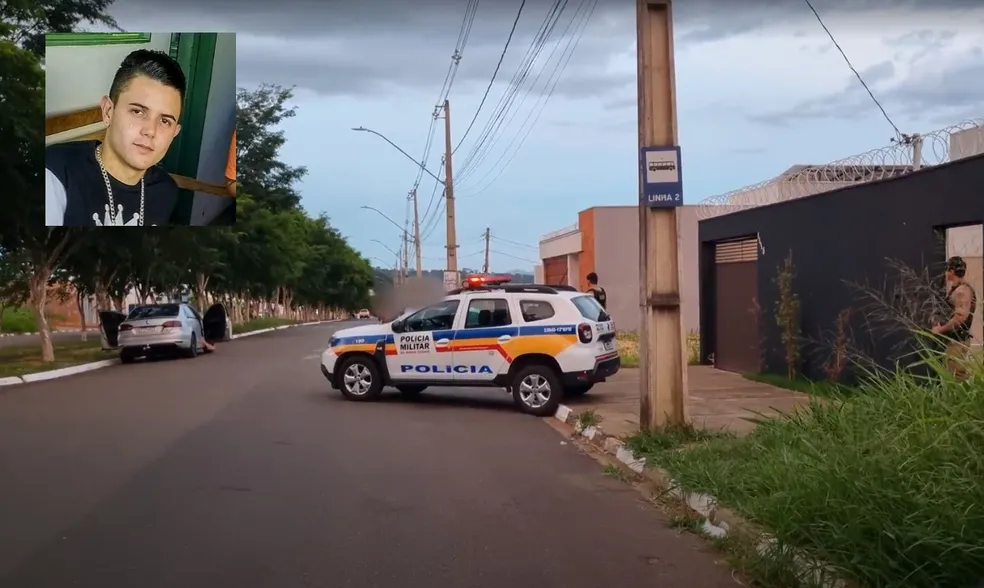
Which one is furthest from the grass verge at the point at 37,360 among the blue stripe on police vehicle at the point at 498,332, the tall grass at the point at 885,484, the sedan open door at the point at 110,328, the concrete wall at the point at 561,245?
the concrete wall at the point at 561,245

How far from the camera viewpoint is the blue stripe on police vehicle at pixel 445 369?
48.2ft

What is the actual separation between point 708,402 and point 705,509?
639cm

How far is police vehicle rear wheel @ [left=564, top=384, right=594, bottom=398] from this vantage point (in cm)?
1454

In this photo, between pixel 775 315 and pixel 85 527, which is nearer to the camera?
pixel 85 527

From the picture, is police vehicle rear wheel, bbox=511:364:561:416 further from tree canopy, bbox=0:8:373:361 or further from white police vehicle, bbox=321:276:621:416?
tree canopy, bbox=0:8:373:361

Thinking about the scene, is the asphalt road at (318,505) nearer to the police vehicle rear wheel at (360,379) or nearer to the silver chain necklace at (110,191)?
the police vehicle rear wheel at (360,379)

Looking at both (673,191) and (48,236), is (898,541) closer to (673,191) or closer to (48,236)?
(673,191)

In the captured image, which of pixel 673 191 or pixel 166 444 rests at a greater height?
pixel 673 191

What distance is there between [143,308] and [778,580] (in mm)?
23217

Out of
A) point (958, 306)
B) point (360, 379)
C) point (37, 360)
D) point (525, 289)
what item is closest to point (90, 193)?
point (37, 360)

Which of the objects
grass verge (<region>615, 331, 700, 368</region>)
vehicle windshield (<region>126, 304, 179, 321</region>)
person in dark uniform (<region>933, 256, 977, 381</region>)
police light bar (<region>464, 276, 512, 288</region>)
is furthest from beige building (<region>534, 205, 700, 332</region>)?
person in dark uniform (<region>933, 256, 977, 381</region>)

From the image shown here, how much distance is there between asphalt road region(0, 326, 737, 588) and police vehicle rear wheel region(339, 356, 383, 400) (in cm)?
93

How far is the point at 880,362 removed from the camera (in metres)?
13.5

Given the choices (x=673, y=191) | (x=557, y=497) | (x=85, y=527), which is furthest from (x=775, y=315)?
(x=85, y=527)
